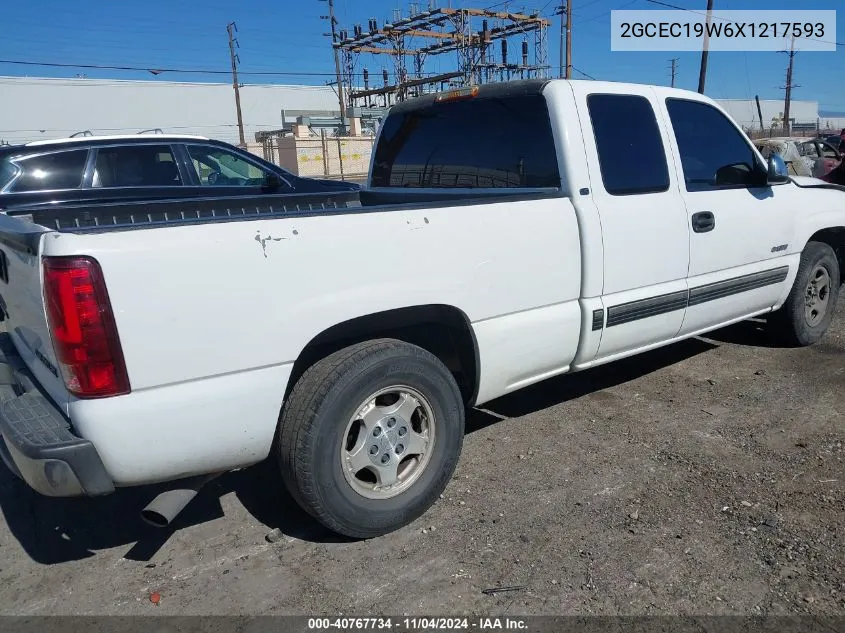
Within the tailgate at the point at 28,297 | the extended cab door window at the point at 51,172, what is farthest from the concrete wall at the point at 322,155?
the tailgate at the point at 28,297

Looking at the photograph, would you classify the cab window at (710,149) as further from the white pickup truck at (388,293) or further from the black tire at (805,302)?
the black tire at (805,302)

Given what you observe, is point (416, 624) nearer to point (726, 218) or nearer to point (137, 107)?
point (726, 218)

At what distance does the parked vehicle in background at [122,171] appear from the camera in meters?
6.68

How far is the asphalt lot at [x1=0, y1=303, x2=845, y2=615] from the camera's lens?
104 inches

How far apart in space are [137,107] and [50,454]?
69941mm

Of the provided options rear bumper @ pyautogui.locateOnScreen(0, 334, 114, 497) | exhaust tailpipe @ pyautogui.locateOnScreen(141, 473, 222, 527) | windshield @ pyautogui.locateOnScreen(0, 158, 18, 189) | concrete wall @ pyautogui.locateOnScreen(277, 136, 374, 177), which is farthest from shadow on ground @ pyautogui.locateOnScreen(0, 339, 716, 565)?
concrete wall @ pyautogui.locateOnScreen(277, 136, 374, 177)

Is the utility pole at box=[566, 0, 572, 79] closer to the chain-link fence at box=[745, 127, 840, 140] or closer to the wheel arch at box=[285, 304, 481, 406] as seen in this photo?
the chain-link fence at box=[745, 127, 840, 140]

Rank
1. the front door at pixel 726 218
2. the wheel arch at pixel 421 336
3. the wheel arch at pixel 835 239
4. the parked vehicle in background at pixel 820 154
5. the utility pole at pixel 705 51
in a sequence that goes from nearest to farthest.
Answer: the wheel arch at pixel 421 336, the front door at pixel 726 218, the wheel arch at pixel 835 239, the parked vehicle in background at pixel 820 154, the utility pole at pixel 705 51

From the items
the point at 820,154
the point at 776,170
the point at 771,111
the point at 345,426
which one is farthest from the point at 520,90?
the point at 771,111

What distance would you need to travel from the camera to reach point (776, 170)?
4543mm

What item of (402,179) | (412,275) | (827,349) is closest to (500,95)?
(402,179)

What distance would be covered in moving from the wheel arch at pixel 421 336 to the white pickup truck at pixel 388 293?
0.04 ft

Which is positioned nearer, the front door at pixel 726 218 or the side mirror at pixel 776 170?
the front door at pixel 726 218

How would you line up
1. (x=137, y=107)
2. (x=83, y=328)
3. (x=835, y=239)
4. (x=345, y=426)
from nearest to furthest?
(x=83, y=328) < (x=345, y=426) < (x=835, y=239) < (x=137, y=107)
